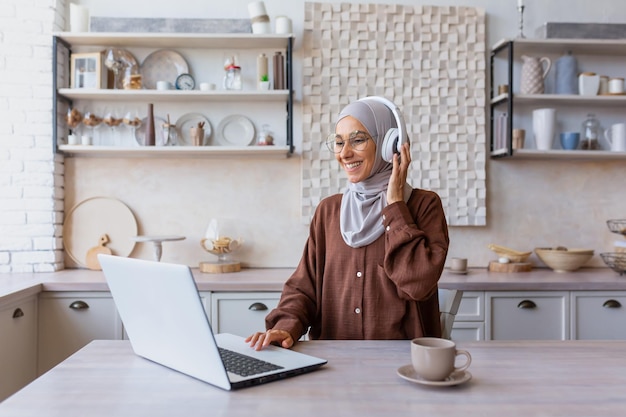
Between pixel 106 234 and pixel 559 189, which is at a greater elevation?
pixel 559 189

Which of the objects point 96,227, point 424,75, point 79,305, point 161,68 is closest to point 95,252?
point 96,227

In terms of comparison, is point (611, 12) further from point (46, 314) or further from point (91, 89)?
point (46, 314)

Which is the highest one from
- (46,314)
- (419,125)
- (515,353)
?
(419,125)

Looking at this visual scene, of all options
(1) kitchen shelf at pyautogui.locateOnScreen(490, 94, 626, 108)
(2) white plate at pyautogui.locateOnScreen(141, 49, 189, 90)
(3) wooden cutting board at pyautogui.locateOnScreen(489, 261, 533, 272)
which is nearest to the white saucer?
(3) wooden cutting board at pyautogui.locateOnScreen(489, 261, 533, 272)

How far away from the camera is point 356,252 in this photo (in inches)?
69.6

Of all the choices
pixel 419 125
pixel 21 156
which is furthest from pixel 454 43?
pixel 21 156

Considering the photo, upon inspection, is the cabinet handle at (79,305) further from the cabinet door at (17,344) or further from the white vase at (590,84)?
the white vase at (590,84)

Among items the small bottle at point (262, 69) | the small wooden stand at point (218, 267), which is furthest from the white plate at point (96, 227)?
the small bottle at point (262, 69)

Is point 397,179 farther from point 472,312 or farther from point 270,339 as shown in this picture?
point 472,312

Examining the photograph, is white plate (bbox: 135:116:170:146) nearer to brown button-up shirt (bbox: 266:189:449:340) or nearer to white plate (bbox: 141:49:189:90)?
white plate (bbox: 141:49:189:90)

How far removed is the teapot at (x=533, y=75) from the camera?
3.25m

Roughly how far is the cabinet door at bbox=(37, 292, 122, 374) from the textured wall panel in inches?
48.7

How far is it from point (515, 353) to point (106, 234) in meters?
2.53

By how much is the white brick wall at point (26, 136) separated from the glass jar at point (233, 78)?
3.11ft
